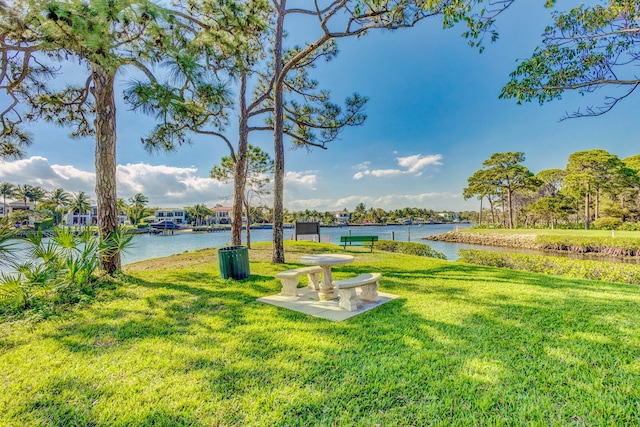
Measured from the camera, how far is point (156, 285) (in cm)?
533

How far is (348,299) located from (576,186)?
32476mm

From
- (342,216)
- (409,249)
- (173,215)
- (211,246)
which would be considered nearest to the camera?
(409,249)

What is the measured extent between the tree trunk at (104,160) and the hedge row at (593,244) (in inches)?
893

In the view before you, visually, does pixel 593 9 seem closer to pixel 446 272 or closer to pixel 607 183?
pixel 446 272

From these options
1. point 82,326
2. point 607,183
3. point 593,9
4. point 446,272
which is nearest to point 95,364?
point 82,326

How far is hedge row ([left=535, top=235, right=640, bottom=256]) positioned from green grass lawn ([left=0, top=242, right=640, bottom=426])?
15431 mm

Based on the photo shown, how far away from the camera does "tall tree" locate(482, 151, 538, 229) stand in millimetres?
29812

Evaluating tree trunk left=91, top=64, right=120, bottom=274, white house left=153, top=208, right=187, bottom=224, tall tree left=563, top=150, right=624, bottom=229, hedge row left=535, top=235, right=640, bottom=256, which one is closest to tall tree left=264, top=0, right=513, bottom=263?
tree trunk left=91, top=64, right=120, bottom=274

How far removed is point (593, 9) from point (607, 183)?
3054 cm

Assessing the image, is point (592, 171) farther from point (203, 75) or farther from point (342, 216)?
point (342, 216)

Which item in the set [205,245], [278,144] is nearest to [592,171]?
[278,144]

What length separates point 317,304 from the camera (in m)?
4.18

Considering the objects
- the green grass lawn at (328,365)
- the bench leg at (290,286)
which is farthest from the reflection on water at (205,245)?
the bench leg at (290,286)


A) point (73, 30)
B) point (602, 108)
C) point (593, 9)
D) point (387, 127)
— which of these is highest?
point (387, 127)
